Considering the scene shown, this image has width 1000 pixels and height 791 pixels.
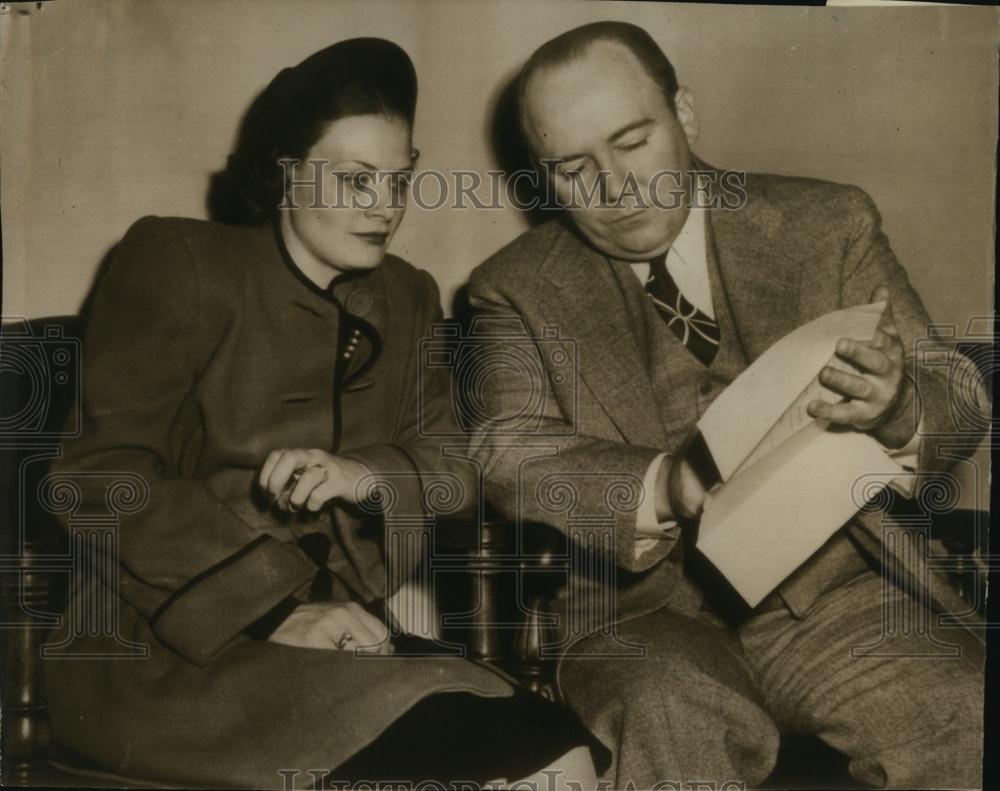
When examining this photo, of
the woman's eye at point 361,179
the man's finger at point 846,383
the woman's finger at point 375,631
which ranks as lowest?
the woman's finger at point 375,631

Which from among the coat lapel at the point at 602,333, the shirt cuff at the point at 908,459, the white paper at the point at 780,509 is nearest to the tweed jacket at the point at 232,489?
the coat lapel at the point at 602,333

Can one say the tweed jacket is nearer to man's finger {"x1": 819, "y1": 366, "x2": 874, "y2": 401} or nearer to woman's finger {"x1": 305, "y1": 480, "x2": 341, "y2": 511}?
woman's finger {"x1": 305, "y1": 480, "x2": 341, "y2": 511}

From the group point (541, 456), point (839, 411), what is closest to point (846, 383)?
point (839, 411)

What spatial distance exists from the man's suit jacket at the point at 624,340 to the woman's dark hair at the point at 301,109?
36cm

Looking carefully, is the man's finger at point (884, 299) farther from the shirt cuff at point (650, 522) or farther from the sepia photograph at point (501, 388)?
the shirt cuff at point (650, 522)

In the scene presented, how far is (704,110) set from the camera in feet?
6.72

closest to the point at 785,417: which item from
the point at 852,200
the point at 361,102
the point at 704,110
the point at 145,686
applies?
the point at 852,200

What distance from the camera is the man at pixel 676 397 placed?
6.33 feet

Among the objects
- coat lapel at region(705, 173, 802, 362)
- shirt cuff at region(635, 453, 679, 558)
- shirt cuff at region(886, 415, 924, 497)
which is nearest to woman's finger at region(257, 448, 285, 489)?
shirt cuff at region(635, 453, 679, 558)

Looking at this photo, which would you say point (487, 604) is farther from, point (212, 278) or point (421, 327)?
point (212, 278)

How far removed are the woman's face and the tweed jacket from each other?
5 cm

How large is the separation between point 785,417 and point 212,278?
1.04 meters

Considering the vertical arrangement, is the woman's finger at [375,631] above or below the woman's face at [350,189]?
below

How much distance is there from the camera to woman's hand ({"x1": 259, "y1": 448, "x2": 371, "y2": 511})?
1.93 meters
